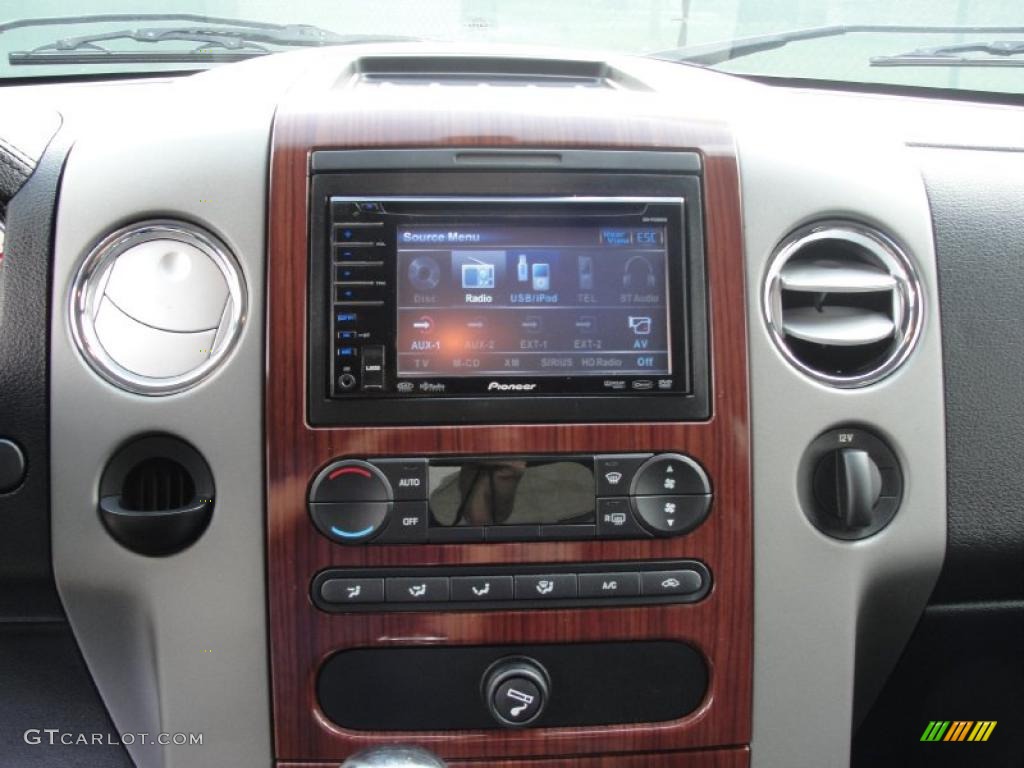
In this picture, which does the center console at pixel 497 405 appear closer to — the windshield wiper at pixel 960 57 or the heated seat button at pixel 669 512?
the heated seat button at pixel 669 512

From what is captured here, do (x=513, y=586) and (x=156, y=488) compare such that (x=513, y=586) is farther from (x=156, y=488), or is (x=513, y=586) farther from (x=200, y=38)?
(x=200, y=38)

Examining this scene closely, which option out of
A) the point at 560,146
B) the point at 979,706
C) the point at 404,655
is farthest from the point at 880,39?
the point at 404,655

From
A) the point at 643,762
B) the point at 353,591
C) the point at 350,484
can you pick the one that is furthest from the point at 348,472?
the point at 643,762

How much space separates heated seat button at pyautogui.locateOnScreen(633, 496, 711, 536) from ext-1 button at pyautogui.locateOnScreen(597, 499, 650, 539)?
1 cm

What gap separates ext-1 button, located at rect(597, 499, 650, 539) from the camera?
1.20 meters

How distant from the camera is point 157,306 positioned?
120 cm

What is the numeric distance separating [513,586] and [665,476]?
9.2 inches

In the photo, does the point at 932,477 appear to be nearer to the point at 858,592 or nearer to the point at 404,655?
the point at 858,592

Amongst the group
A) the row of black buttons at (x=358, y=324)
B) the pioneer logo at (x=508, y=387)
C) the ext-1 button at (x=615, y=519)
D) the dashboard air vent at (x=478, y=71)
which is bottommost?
the ext-1 button at (x=615, y=519)

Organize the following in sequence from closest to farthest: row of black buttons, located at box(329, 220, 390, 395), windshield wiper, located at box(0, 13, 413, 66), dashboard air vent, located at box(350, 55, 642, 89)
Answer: row of black buttons, located at box(329, 220, 390, 395)
dashboard air vent, located at box(350, 55, 642, 89)
windshield wiper, located at box(0, 13, 413, 66)

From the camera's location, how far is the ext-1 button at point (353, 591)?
1192 mm

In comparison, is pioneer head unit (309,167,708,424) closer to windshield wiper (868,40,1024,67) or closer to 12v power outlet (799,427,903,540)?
12v power outlet (799,427,903,540)

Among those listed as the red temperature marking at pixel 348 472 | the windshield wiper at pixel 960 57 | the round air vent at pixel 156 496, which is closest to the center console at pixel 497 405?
the red temperature marking at pixel 348 472

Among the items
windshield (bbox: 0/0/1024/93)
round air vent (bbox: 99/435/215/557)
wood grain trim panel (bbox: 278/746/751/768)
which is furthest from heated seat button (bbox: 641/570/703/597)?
windshield (bbox: 0/0/1024/93)
